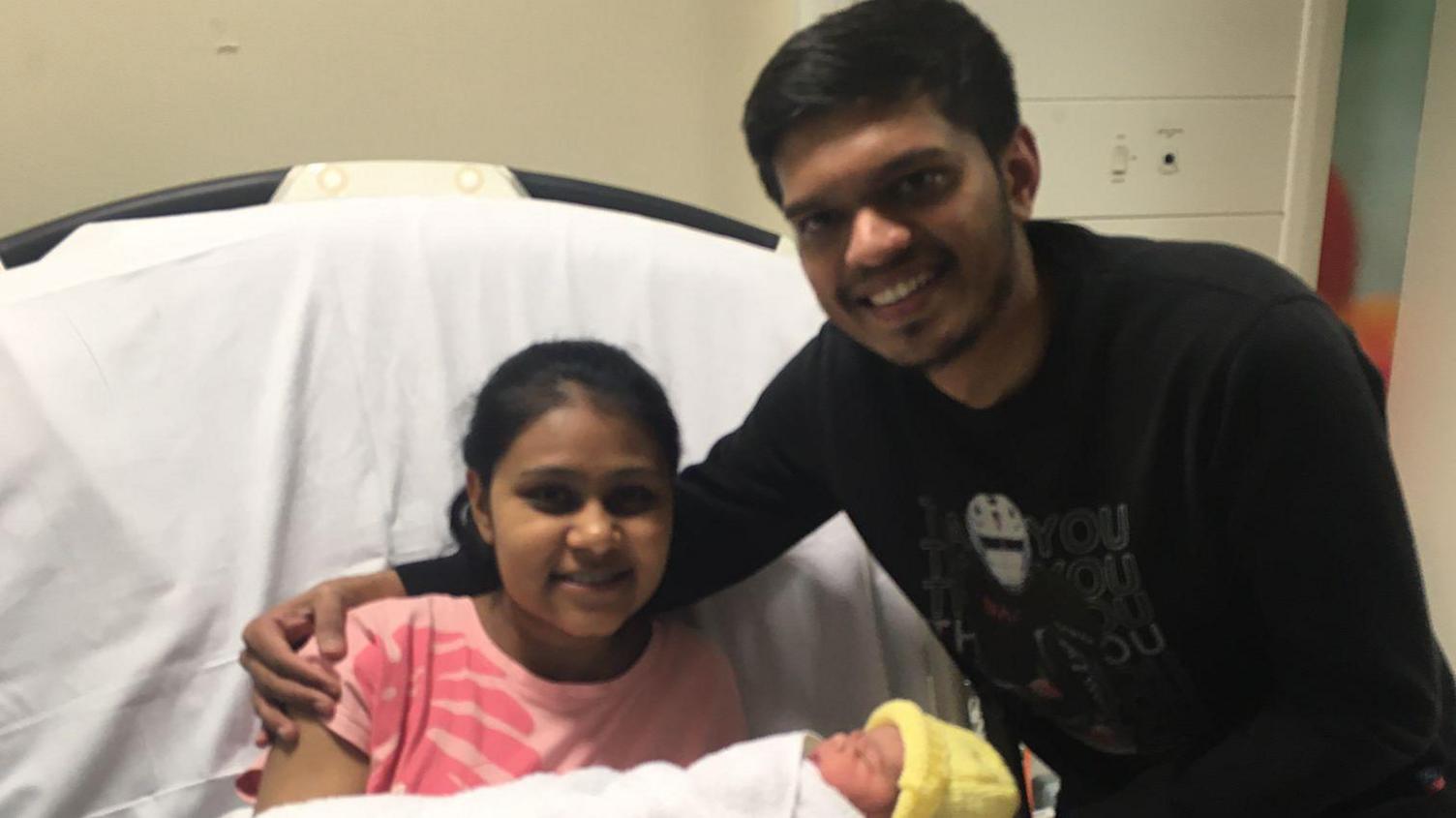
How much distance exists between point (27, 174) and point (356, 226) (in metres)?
0.58

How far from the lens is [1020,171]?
838 mm

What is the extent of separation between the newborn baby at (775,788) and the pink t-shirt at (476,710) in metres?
0.09

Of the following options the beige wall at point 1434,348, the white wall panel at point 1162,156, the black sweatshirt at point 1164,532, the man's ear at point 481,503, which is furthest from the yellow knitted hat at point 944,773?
the beige wall at point 1434,348

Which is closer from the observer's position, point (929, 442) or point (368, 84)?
point (929, 442)

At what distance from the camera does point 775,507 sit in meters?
1.04

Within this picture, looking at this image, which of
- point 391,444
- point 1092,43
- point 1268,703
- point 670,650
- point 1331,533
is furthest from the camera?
point 1092,43

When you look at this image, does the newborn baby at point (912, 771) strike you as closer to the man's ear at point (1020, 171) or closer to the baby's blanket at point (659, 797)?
the baby's blanket at point (659, 797)

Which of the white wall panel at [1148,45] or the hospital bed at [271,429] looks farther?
the white wall panel at [1148,45]

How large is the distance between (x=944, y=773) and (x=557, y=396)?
41 centimetres

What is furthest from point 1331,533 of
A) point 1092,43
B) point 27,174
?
point 27,174

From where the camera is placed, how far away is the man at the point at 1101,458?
75cm

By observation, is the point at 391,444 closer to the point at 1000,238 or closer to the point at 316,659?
the point at 316,659

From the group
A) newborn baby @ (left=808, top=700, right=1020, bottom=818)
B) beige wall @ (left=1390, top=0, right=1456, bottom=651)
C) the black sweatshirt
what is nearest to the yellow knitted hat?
newborn baby @ (left=808, top=700, right=1020, bottom=818)

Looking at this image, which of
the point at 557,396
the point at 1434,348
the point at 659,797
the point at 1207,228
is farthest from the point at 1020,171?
the point at 1434,348
